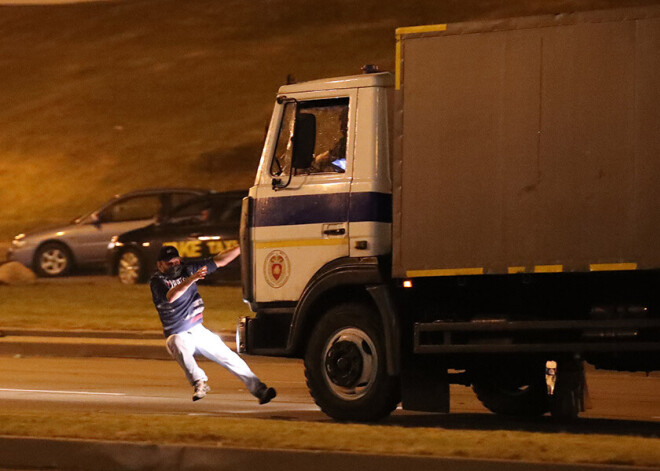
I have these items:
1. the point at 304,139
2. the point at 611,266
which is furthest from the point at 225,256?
the point at 611,266

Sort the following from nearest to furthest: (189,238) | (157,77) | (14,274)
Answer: (189,238) → (14,274) → (157,77)

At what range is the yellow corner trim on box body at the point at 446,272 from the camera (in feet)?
34.0

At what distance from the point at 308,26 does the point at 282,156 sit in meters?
46.0

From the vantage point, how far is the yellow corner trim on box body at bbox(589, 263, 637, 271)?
9883mm

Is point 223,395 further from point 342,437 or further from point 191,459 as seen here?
point 191,459

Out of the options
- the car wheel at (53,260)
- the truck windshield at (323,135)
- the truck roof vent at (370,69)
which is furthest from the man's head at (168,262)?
the car wheel at (53,260)

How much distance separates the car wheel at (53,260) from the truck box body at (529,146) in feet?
54.2

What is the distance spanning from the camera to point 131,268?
2477 cm

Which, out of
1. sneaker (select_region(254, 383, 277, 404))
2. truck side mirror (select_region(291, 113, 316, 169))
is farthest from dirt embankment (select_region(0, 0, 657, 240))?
truck side mirror (select_region(291, 113, 316, 169))

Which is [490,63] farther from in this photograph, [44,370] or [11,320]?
[11,320]

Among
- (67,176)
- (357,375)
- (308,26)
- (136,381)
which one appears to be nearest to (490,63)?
(357,375)

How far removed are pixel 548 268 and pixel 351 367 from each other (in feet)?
5.78

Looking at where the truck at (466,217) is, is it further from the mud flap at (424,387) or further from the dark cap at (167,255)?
the dark cap at (167,255)

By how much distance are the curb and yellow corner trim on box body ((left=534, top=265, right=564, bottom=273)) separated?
2307 mm
